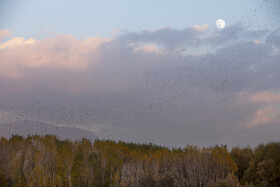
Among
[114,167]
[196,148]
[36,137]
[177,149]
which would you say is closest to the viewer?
[196,148]

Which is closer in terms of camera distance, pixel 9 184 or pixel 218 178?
pixel 218 178

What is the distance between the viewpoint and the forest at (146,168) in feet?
53.6

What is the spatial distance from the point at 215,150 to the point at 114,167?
6509mm

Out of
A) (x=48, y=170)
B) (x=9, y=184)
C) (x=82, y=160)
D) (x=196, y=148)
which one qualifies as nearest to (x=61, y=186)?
(x=48, y=170)

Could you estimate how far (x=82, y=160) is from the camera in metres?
18.7

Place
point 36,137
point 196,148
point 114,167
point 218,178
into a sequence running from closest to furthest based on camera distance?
point 218,178 < point 196,148 < point 114,167 < point 36,137

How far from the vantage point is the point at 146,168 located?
17562 millimetres

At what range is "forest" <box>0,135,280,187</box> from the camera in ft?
53.6

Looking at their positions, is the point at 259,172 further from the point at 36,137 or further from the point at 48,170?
the point at 36,137

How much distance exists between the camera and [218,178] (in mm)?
16062

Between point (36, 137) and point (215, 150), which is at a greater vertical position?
point (36, 137)

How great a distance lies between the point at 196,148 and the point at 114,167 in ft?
17.6

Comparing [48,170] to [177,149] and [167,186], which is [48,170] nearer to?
[167,186]

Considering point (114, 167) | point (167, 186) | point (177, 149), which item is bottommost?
point (167, 186)
